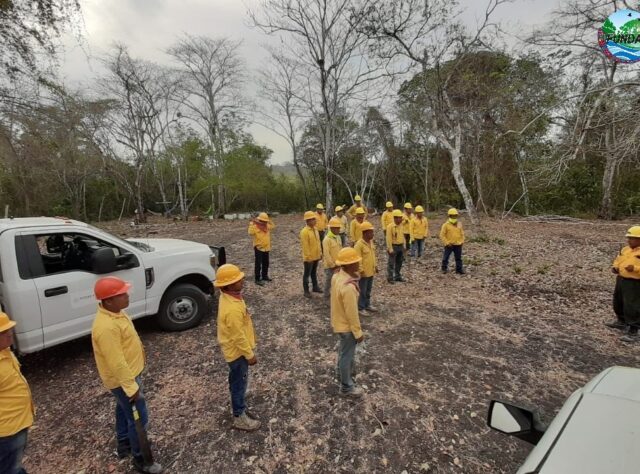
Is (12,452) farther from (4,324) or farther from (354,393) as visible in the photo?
(354,393)

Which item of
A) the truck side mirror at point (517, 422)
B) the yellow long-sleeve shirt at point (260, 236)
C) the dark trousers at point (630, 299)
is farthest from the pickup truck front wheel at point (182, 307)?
the dark trousers at point (630, 299)

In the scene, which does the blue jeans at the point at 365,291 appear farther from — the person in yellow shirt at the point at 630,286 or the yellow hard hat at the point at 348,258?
the person in yellow shirt at the point at 630,286

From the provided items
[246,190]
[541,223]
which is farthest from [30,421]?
[246,190]

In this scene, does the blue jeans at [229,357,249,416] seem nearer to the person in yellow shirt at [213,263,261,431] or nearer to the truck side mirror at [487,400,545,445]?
the person in yellow shirt at [213,263,261,431]

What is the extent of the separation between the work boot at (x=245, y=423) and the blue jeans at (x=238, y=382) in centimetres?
5

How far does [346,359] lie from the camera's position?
3.58 m

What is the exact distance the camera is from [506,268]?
838 centimetres

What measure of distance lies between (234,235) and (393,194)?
16474 mm

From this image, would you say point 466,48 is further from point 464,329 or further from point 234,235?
point 234,235

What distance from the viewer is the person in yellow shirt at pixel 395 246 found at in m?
7.15

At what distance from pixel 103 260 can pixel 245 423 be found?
2639 mm

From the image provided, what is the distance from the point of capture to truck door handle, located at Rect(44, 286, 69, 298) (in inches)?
149

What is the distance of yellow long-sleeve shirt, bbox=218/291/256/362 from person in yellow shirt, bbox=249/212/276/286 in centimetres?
406

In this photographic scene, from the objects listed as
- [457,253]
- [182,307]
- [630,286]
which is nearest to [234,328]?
[182,307]
